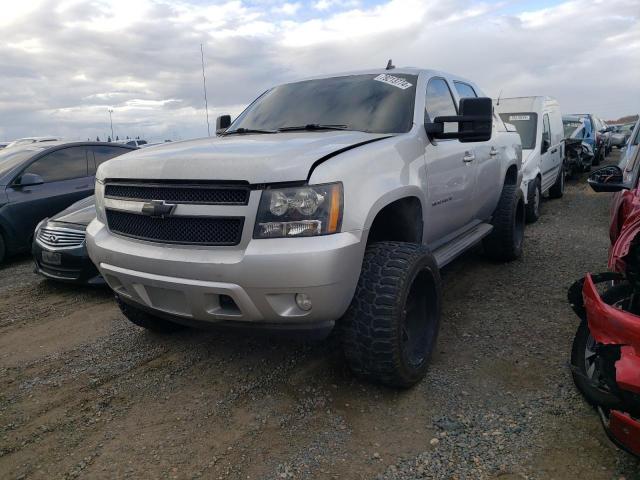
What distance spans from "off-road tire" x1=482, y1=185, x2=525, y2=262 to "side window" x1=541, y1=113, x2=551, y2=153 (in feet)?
12.0

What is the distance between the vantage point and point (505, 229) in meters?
5.19

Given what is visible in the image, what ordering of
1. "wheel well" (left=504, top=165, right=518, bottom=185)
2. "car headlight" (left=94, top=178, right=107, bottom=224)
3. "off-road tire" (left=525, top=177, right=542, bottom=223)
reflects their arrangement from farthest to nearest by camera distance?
"off-road tire" (left=525, top=177, right=542, bottom=223) → "wheel well" (left=504, top=165, right=518, bottom=185) → "car headlight" (left=94, top=178, right=107, bottom=224)

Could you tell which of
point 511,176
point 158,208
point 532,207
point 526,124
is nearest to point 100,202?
point 158,208

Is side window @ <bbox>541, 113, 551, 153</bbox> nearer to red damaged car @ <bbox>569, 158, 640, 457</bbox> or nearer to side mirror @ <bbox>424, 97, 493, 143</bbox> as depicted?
side mirror @ <bbox>424, 97, 493, 143</bbox>

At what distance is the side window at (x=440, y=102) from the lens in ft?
12.1

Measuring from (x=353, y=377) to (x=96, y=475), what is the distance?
148 cm

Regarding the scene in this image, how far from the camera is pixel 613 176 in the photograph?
3.26m

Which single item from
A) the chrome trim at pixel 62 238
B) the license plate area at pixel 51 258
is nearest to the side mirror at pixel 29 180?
the chrome trim at pixel 62 238

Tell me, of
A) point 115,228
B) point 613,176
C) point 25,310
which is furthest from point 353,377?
point 25,310

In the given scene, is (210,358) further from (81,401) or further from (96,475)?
(96,475)

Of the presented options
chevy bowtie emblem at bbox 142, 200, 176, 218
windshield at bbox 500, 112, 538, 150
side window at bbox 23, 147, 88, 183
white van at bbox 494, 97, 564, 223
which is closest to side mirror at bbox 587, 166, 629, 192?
chevy bowtie emblem at bbox 142, 200, 176, 218

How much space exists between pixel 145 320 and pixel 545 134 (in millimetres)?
7608

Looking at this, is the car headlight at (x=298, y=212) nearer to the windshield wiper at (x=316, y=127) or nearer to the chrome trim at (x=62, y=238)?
the windshield wiper at (x=316, y=127)

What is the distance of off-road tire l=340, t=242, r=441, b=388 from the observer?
261 cm
